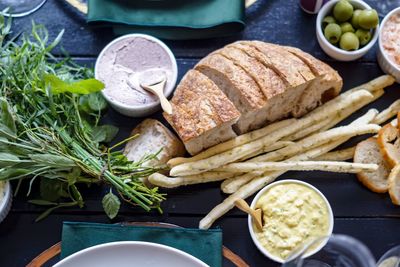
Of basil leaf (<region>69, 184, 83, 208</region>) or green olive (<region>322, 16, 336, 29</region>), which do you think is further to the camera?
green olive (<region>322, 16, 336, 29</region>)

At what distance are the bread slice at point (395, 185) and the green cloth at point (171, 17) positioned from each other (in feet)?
2.82

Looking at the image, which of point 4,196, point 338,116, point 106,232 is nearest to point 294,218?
point 338,116

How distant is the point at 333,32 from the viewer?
244cm

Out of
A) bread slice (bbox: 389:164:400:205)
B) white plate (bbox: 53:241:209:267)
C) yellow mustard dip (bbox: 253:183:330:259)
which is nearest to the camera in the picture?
white plate (bbox: 53:241:209:267)

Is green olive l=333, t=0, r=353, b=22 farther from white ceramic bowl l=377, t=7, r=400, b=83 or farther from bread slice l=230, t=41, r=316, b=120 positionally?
bread slice l=230, t=41, r=316, b=120

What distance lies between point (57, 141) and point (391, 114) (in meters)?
1.31

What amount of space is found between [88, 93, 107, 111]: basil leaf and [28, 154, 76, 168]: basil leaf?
0.30m

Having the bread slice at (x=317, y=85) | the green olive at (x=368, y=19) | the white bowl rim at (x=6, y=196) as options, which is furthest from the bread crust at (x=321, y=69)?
the white bowl rim at (x=6, y=196)

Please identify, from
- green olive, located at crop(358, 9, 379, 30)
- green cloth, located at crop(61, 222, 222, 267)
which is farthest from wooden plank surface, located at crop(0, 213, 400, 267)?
green olive, located at crop(358, 9, 379, 30)

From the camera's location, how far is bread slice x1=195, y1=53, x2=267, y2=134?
7.47ft

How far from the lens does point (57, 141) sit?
2.15 m

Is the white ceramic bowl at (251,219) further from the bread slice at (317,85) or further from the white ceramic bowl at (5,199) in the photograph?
the white ceramic bowl at (5,199)

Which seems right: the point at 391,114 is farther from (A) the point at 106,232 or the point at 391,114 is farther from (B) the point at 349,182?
(A) the point at 106,232

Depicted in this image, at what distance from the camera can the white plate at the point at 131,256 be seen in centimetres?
204
